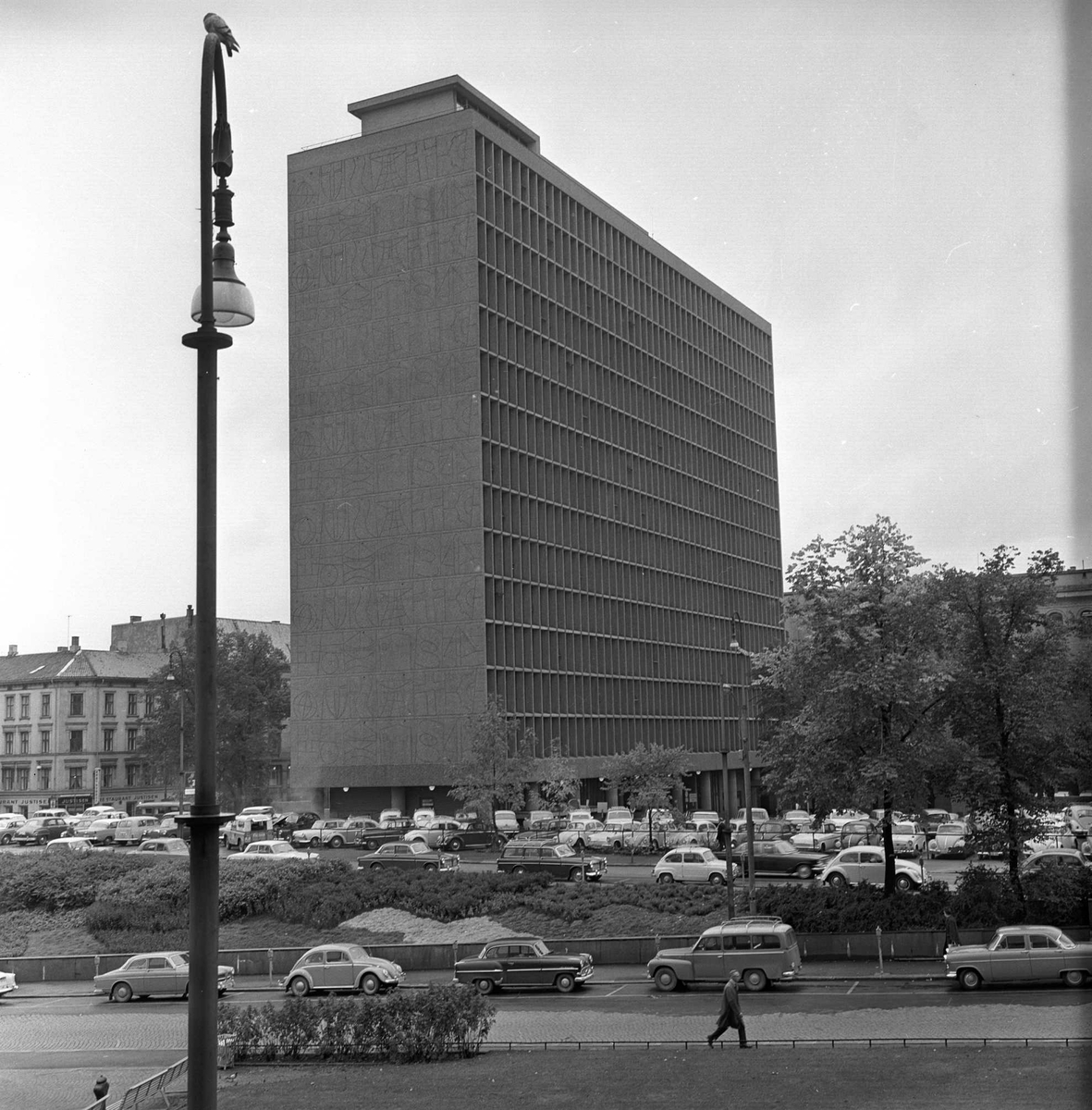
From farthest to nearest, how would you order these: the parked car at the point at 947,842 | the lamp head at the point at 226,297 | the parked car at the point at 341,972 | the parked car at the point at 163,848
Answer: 1. the parked car at the point at 163,848
2. the parked car at the point at 947,842
3. the parked car at the point at 341,972
4. the lamp head at the point at 226,297

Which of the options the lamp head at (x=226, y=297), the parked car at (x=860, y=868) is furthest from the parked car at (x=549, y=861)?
the lamp head at (x=226, y=297)

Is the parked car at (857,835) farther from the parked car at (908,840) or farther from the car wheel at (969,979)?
the car wheel at (969,979)

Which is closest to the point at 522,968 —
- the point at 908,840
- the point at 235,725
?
the point at 908,840

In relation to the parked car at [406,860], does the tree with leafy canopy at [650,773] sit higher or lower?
higher

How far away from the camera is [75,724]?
111 m

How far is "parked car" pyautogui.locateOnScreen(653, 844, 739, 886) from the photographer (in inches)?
1875

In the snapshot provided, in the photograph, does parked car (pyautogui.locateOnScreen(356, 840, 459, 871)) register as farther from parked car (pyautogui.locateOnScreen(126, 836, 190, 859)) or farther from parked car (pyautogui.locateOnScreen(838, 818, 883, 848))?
parked car (pyautogui.locateOnScreen(838, 818, 883, 848))

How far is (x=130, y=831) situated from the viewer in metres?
73.4

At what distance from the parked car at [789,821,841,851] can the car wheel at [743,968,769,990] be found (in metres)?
23.4

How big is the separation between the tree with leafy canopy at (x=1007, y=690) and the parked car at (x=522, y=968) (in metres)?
11.9

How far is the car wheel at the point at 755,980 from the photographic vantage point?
3164 centimetres

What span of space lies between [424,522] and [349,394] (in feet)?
37.8

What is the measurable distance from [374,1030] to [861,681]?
55.6 ft

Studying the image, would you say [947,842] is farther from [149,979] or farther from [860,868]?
[149,979]
